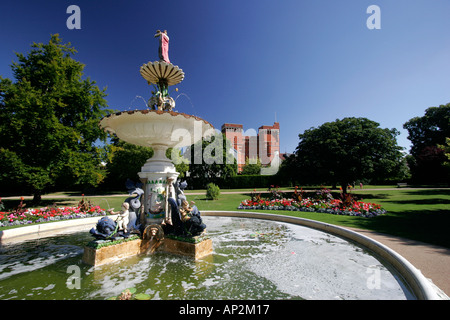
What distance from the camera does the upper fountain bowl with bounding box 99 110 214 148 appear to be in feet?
15.9

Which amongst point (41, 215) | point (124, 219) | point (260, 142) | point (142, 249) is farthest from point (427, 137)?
point (41, 215)

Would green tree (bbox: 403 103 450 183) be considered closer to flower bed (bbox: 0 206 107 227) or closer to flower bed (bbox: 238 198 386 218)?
flower bed (bbox: 238 198 386 218)

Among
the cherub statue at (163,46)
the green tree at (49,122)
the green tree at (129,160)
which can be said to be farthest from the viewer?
the green tree at (129,160)

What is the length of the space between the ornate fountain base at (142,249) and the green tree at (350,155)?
1709 cm

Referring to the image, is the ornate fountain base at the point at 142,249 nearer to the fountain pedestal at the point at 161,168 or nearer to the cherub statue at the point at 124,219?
the fountain pedestal at the point at 161,168

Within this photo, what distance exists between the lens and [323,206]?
1035 cm

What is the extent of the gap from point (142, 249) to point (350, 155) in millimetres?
19279

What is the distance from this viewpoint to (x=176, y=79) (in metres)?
6.40

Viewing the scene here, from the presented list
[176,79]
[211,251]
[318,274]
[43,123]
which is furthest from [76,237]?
[43,123]

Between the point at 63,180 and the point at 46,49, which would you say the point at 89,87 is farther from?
the point at 63,180

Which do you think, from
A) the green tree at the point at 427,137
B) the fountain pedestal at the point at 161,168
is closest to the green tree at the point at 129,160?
the fountain pedestal at the point at 161,168

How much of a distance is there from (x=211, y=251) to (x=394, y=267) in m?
3.93

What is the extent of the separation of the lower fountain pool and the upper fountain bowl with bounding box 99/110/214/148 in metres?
3.16

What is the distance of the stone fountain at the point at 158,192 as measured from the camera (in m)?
4.68
